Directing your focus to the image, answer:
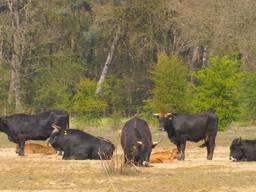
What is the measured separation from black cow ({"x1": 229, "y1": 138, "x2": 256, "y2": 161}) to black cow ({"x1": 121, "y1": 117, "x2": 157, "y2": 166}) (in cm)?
302

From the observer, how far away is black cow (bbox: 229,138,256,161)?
1980 centimetres

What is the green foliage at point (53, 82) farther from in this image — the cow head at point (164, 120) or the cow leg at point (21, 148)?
the cow head at point (164, 120)

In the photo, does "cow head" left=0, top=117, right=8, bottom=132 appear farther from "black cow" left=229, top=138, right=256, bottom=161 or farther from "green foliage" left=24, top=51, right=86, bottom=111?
"green foliage" left=24, top=51, right=86, bottom=111

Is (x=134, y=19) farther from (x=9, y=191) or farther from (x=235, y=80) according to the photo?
(x=9, y=191)

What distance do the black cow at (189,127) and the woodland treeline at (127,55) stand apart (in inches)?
445

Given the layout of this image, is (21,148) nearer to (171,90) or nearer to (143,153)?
(143,153)

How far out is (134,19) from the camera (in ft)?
180

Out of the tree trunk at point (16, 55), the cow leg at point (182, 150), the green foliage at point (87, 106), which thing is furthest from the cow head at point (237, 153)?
the tree trunk at point (16, 55)

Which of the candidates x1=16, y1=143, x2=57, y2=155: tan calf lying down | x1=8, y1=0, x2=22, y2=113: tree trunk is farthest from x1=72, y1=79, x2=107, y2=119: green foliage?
x1=16, y1=143, x2=57, y2=155: tan calf lying down

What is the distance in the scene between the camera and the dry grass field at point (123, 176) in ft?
47.0

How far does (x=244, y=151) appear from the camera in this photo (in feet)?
65.2

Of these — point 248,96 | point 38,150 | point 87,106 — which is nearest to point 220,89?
point 248,96

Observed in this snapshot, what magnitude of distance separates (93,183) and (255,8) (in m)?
25.7

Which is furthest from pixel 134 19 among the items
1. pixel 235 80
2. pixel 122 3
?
pixel 235 80
